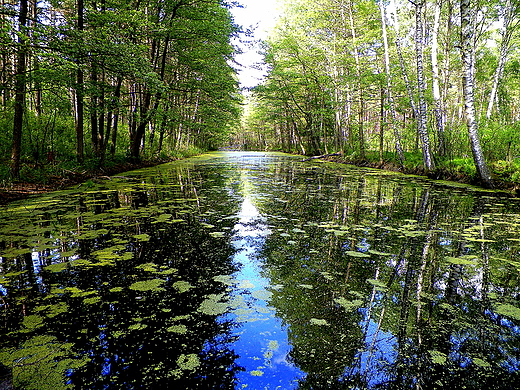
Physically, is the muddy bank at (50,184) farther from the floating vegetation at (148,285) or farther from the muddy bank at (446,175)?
the muddy bank at (446,175)

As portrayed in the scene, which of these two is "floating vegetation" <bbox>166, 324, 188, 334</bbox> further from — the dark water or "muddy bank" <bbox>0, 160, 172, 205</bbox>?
"muddy bank" <bbox>0, 160, 172, 205</bbox>

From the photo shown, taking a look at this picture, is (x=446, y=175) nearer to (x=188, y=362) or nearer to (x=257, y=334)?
(x=257, y=334)

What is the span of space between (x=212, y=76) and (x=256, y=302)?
14.6m

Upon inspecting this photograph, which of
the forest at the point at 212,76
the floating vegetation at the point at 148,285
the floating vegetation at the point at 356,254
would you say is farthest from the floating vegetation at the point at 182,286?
the forest at the point at 212,76

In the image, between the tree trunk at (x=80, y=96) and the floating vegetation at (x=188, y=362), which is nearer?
the floating vegetation at (x=188, y=362)

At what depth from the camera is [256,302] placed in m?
2.14

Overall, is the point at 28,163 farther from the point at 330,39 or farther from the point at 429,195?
the point at 330,39

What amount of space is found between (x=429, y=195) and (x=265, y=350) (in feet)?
21.0

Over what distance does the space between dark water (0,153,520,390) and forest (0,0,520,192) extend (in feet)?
11.3

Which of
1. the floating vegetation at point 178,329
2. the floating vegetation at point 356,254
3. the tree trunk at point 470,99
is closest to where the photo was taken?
the floating vegetation at point 178,329

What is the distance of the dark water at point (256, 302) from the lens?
55.9 inches

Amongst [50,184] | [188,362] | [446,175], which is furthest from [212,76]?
[188,362]

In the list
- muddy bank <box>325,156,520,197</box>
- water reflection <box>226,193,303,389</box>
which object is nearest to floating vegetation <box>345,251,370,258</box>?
water reflection <box>226,193,303,389</box>

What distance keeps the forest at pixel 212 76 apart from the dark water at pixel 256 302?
3.45 meters
